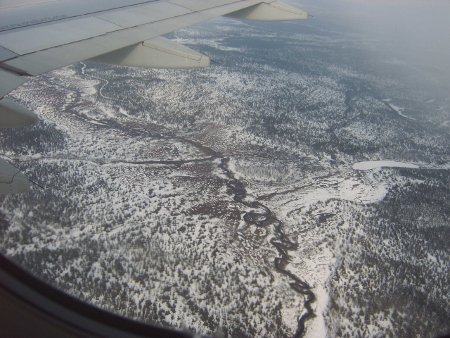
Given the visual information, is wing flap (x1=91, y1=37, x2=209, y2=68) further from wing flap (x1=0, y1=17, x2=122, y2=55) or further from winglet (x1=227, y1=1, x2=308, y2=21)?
winglet (x1=227, y1=1, x2=308, y2=21)

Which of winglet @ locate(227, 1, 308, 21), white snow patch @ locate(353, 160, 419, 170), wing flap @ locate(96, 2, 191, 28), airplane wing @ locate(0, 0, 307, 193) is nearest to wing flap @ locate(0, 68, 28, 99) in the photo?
airplane wing @ locate(0, 0, 307, 193)

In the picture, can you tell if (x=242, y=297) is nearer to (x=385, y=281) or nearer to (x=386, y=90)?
(x=385, y=281)

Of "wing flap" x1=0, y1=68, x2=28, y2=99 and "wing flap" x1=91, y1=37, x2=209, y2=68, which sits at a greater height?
"wing flap" x1=91, y1=37, x2=209, y2=68

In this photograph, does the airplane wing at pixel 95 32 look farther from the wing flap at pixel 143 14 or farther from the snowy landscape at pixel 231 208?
the snowy landscape at pixel 231 208

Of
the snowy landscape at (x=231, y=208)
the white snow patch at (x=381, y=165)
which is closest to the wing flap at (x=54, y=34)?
the snowy landscape at (x=231, y=208)

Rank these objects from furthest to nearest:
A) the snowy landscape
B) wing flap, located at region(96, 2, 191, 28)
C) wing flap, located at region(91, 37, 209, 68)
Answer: the snowy landscape
wing flap, located at region(96, 2, 191, 28)
wing flap, located at region(91, 37, 209, 68)

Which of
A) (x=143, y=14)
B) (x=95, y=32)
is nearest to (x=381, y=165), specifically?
(x=143, y=14)

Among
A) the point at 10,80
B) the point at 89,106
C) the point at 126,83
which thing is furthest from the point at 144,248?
the point at 126,83

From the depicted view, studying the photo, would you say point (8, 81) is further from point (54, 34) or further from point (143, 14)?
point (143, 14)
